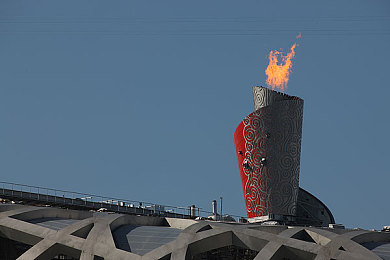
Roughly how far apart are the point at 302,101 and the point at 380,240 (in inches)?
1923

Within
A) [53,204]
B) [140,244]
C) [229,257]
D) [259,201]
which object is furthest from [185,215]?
[140,244]

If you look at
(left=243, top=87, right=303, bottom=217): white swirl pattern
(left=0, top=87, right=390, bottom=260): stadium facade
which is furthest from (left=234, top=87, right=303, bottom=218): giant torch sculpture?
(left=0, top=87, right=390, bottom=260): stadium facade

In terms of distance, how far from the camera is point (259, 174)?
281 ft

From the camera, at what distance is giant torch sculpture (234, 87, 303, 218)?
8506 cm

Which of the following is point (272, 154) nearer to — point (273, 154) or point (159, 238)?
point (273, 154)

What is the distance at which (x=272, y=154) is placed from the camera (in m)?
85.0

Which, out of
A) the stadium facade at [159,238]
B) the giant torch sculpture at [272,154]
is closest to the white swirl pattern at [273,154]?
the giant torch sculpture at [272,154]

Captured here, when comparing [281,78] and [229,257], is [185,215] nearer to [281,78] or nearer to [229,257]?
[281,78]

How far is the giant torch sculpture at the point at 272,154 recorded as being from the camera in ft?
279

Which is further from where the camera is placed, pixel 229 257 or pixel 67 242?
pixel 229 257

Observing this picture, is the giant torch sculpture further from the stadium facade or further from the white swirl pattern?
the stadium facade

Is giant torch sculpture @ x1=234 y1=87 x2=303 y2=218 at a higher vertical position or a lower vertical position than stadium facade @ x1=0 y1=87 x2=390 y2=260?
higher

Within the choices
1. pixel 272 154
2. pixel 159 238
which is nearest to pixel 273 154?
pixel 272 154

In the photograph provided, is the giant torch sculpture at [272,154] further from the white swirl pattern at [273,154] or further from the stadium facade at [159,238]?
the stadium facade at [159,238]
